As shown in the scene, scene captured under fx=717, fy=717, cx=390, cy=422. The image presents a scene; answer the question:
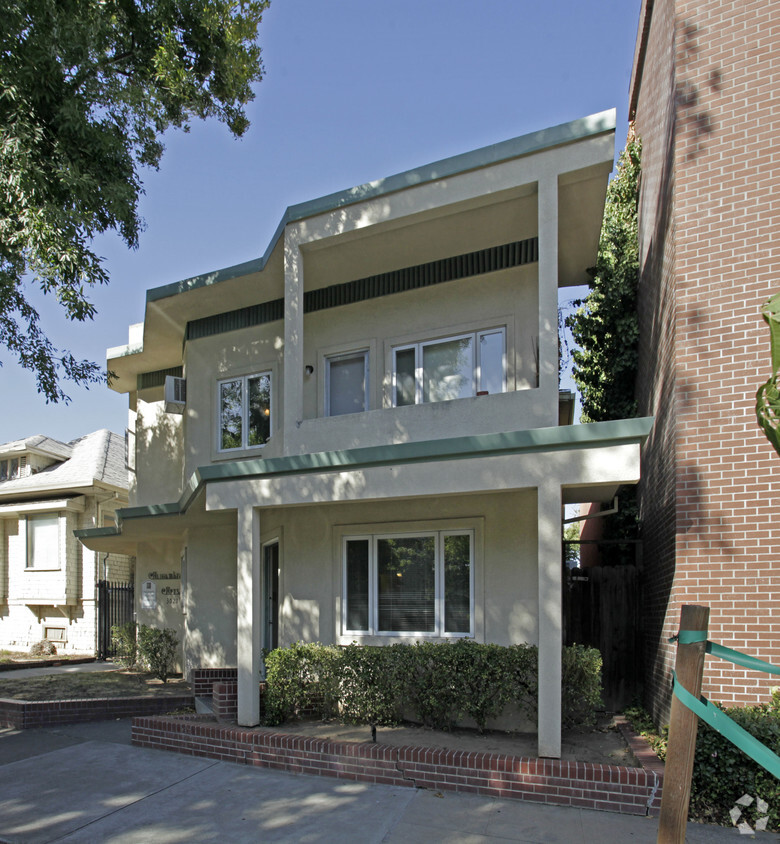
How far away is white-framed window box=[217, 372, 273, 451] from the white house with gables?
8.34 meters

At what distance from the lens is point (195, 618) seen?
13086 millimetres

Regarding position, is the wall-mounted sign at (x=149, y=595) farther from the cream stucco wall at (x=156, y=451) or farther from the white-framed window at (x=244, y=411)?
the white-framed window at (x=244, y=411)

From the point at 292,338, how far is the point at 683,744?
7584 mm

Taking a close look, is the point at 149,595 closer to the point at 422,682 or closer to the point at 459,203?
the point at 422,682

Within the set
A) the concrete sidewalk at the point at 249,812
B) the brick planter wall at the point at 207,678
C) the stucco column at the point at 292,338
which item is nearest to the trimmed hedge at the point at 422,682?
the concrete sidewalk at the point at 249,812

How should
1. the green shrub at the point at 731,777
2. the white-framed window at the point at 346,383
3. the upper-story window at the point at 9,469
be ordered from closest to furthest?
the green shrub at the point at 731,777 → the white-framed window at the point at 346,383 → the upper-story window at the point at 9,469

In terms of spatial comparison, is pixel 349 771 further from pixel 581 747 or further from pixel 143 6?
pixel 143 6

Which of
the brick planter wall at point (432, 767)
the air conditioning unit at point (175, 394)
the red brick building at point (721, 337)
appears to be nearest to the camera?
the brick planter wall at point (432, 767)

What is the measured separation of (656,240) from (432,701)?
6867mm

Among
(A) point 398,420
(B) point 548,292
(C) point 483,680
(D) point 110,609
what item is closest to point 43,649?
(D) point 110,609

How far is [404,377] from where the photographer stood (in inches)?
431

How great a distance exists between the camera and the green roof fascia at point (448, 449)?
7176 millimetres

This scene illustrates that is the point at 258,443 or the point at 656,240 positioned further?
the point at 258,443

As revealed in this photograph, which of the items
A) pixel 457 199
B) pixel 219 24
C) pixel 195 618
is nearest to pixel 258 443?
pixel 195 618
